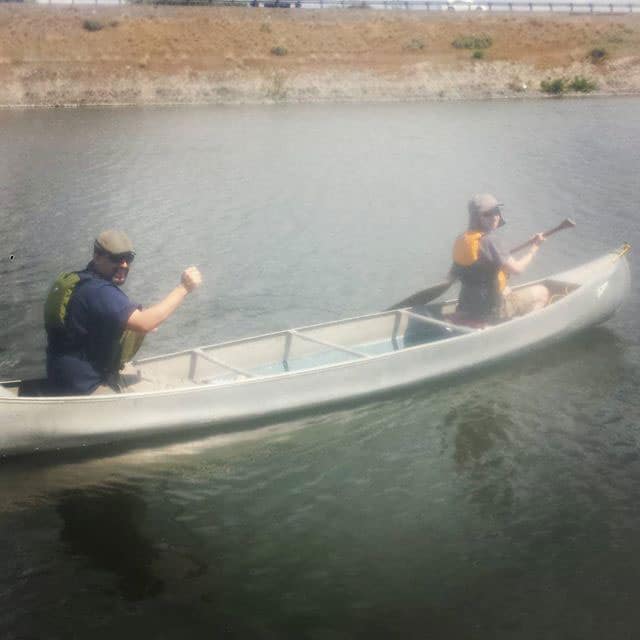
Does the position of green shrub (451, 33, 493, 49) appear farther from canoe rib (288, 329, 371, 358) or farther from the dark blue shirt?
the dark blue shirt

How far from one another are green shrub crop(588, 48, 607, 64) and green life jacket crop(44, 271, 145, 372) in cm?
5495

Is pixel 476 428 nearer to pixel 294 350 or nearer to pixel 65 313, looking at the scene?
pixel 294 350

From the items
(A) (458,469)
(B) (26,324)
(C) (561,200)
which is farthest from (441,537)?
(C) (561,200)

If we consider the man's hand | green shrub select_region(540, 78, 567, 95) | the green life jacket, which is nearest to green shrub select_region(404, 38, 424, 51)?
green shrub select_region(540, 78, 567, 95)

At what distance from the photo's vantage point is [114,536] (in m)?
7.40

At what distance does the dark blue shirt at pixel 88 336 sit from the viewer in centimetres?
789

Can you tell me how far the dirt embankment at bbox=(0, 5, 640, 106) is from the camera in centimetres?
5034

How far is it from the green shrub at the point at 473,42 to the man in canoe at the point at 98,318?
183ft

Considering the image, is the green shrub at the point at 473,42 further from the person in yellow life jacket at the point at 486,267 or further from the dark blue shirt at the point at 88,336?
the dark blue shirt at the point at 88,336

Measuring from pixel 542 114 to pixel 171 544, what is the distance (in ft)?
122

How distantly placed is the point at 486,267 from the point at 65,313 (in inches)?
206

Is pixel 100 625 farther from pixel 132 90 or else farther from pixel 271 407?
pixel 132 90

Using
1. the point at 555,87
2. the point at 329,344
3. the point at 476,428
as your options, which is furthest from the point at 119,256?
the point at 555,87

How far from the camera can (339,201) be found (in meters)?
22.2
